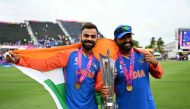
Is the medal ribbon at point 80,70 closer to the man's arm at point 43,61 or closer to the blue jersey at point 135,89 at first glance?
the man's arm at point 43,61

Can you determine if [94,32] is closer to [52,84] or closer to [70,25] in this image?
[52,84]

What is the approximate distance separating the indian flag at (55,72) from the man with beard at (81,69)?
121 mm

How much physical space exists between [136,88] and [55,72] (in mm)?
1028

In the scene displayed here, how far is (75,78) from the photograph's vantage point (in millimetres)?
4781

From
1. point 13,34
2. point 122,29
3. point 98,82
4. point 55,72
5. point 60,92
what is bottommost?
point 60,92

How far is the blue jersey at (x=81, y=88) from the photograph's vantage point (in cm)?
475

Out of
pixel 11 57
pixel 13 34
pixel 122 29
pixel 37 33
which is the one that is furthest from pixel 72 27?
pixel 122 29

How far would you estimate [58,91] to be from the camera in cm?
513

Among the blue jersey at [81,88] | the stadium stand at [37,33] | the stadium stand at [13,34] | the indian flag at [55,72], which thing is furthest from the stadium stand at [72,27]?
the blue jersey at [81,88]

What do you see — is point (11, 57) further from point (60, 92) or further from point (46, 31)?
point (46, 31)

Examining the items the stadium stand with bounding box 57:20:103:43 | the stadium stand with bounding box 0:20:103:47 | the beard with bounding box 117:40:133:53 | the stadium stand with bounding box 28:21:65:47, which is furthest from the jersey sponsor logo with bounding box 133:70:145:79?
the stadium stand with bounding box 57:20:103:43

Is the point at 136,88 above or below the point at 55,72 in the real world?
below

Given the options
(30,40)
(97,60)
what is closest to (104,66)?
(97,60)

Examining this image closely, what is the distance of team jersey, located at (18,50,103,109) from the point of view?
4754 millimetres
